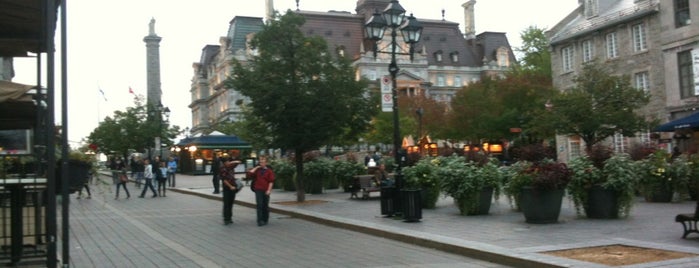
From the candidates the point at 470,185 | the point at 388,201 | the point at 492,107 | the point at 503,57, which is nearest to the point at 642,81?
the point at 492,107

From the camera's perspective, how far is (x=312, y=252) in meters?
10.7

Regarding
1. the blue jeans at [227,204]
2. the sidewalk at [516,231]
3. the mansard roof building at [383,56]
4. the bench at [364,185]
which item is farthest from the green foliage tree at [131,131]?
the sidewalk at [516,231]

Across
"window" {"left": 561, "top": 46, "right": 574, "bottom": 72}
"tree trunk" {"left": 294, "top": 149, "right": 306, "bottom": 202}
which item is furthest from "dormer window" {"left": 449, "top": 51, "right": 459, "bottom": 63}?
"tree trunk" {"left": 294, "top": 149, "right": 306, "bottom": 202}

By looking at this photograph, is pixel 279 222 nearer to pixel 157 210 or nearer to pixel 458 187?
pixel 458 187

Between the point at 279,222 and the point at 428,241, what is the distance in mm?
5832

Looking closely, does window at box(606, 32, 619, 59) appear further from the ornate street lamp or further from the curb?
the curb

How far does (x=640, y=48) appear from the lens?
3834cm

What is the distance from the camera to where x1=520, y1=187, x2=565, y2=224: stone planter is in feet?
42.3

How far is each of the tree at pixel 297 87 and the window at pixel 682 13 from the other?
73.4 ft

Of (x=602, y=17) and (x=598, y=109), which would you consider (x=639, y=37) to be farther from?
(x=598, y=109)

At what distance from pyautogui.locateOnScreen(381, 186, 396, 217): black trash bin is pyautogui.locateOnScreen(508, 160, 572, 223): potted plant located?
124 inches

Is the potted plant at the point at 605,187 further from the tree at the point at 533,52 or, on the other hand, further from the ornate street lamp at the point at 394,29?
the tree at the point at 533,52

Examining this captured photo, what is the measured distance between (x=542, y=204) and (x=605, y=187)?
145 centimetres

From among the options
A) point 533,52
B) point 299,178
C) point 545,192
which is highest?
point 533,52
